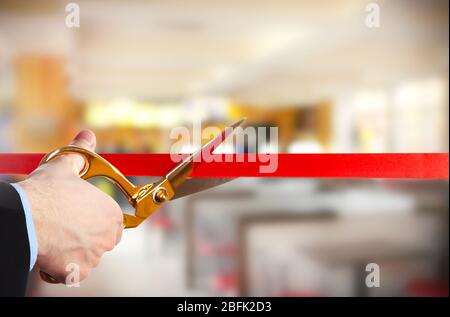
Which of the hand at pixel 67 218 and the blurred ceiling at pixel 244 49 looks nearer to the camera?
the hand at pixel 67 218

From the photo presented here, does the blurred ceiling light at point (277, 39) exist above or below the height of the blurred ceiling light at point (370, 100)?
above

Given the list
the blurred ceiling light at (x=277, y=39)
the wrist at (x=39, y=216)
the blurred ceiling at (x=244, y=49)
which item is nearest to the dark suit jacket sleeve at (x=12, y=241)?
the wrist at (x=39, y=216)

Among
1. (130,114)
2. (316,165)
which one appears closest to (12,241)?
(316,165)

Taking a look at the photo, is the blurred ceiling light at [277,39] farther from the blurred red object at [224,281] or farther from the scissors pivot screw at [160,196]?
the scissors pivot screw at [160,196]

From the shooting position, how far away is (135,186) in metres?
0.34

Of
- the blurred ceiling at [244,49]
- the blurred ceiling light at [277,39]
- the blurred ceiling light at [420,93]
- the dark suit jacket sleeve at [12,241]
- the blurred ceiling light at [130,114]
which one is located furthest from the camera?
the blurred ceiling light at [277,39]

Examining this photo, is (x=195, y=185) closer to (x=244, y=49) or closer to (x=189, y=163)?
(x=189, y=163)

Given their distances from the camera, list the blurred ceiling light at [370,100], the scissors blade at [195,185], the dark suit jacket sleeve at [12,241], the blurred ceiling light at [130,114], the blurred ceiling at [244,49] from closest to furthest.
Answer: the dark suit jacket sleeve at [12,241] → the scissors blade at [195,185] → the blurred ceiling light at [130,114] → the blurred ceiling at [244,49] → the blurred ceiling light at [370,100]

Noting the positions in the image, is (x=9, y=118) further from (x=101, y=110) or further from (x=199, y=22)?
(x=199, y=22)

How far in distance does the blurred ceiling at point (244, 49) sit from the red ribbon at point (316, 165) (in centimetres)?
160

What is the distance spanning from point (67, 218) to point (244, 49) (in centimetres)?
264

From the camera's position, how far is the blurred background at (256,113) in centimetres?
114
